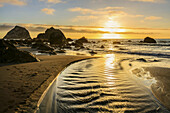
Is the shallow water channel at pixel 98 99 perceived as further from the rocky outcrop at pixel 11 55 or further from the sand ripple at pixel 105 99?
the rocky outcrop at pixel 11 55

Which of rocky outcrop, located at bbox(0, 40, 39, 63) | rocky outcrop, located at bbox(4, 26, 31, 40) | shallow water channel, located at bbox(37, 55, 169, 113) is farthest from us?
rocky outcrop, located at bbox(4, 26, 31, 40)

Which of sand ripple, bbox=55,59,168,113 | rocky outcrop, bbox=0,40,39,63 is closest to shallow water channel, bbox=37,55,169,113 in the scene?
sand ripple, bbox=55,59,168,113

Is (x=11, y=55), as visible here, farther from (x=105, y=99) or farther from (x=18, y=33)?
(x=18, y=33)

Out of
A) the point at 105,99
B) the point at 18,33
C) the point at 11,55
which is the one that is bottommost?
the point at 105,99

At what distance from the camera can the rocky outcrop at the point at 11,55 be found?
23.7ft

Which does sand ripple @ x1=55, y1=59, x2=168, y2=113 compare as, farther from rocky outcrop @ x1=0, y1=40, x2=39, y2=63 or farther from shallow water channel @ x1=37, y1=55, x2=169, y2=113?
rocky outcrop @ x1=0, y1=40, x2=39, y2=63

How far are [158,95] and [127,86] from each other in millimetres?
937

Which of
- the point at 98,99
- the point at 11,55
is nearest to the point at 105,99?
the point at 98,99

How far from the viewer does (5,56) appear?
730cm

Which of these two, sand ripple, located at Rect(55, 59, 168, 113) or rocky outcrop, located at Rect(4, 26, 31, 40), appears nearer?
sand ripple, located at Rect(55, 59, 168, 113)

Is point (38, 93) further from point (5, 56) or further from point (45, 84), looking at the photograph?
point (5, 56)

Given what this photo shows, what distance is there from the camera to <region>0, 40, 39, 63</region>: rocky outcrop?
722cm

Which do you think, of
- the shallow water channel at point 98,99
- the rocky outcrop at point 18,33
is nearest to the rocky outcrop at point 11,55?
the shallow water channel at point 98,99

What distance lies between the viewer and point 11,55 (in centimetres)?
748
